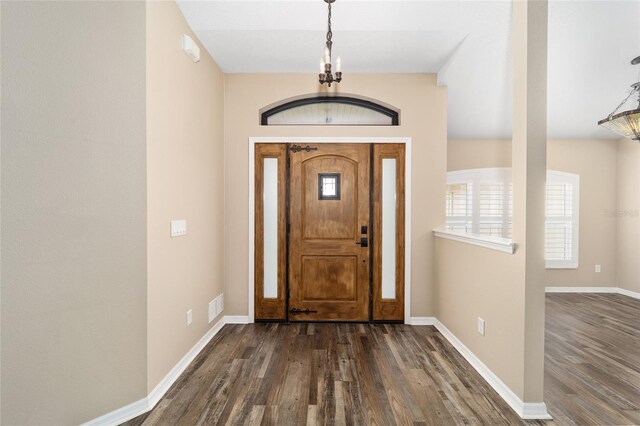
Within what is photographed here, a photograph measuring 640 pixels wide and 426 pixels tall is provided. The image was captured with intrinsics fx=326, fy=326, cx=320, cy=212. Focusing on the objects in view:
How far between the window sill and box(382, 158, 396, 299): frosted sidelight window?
55cm

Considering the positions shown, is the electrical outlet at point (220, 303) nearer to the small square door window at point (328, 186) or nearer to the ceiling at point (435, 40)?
the small square door window at point (328, 186)

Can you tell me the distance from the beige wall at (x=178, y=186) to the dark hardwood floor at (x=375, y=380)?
0.36 meters

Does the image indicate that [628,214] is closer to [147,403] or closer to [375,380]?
[375,380]

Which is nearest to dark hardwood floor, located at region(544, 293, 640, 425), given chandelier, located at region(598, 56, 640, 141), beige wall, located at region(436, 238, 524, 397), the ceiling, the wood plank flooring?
beige wall, located at region(436, 238, 524, 397)

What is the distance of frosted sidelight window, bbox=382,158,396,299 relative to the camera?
12.4 ft

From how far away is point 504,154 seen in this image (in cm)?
562

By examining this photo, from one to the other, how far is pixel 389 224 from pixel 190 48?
2644 millimetres

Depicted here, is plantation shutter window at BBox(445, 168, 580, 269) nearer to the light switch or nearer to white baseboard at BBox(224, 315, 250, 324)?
white baseboard at BBox(224, 315, 250, 324)

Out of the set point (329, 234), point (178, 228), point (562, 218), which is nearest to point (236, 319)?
point (329, 234)

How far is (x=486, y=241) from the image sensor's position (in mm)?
2559

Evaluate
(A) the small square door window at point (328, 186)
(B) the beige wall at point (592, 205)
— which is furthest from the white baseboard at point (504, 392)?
(B) the beige wall at point (592, 205)

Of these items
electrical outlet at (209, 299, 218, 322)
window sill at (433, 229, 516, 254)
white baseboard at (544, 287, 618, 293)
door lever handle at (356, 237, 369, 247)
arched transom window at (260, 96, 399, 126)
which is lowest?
white baseboard at (544, 287, 618, 293)

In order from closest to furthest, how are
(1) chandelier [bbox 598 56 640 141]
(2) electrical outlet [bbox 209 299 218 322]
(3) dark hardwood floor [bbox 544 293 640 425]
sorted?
(3) dark hardwood floor [bbox 544 293 640 425] → (1) chandelier [bbox 598 56 640 141] → (2) electrical outlet [bbox 209 299 218 322]

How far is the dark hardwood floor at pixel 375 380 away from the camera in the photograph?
2.06 meters
